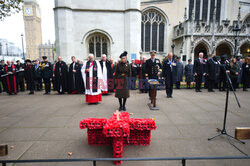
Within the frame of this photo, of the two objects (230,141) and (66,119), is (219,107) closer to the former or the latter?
(230,141)

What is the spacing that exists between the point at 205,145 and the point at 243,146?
815 millimetres

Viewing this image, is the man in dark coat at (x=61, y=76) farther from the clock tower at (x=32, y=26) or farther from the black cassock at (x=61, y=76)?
the clock tower at (x=32, y=26)

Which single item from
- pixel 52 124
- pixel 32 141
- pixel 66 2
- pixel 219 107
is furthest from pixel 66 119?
pixel 66 2

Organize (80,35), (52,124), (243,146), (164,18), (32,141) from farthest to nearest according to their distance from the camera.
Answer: (164,18), (80,35), (52,124), (32,141), (243,146)

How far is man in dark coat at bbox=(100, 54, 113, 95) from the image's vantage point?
317 inches

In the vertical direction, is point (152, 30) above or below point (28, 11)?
below

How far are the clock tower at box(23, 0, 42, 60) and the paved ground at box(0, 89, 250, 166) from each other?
10017cm

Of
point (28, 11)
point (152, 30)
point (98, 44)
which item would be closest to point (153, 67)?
point (98, 44)

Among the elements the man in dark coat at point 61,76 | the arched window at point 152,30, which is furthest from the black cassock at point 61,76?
the arched window at point 152,30

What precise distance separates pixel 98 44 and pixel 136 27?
15.4 feet

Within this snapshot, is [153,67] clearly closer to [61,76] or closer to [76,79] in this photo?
[76,79]

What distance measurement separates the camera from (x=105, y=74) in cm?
809

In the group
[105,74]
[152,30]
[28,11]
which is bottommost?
[105,74]

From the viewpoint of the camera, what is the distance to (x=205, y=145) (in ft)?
10.3
